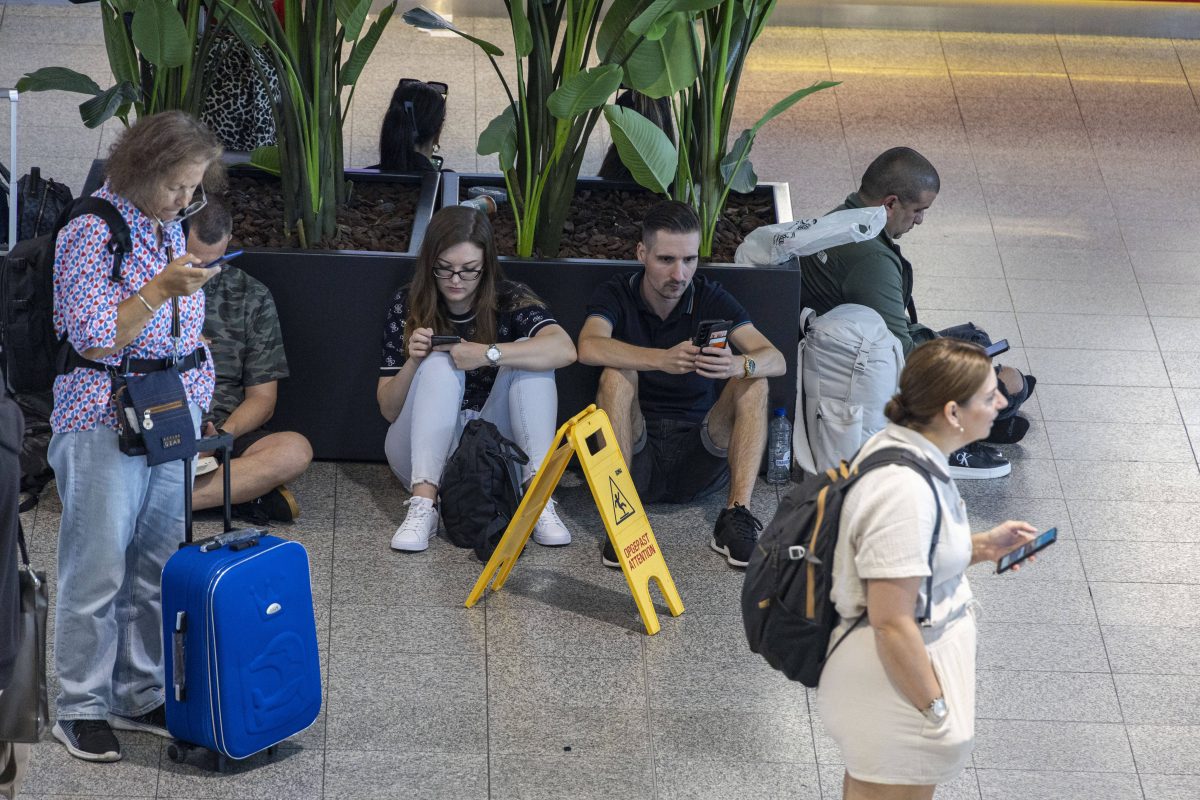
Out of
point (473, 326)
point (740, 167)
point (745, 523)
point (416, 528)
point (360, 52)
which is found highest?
point (360, 52)

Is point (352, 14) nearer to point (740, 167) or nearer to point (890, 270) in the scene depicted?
point (740, 167)

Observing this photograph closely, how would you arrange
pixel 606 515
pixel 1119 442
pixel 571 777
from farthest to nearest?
pixel 1119 442 < pixel 606 515 < pixel 571 777

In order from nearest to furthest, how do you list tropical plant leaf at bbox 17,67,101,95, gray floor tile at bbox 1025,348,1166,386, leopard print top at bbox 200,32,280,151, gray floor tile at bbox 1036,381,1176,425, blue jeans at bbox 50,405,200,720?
blue jeans at bbox 50,405,200,720 < tropical plant leaf at bbox 17,67,101,95 < gray floor tile at bbox 1036,381,1176,425 < gray floor tile at bbox 1025,348,1166,386 < leopard print top at bbox 200,32,280,151

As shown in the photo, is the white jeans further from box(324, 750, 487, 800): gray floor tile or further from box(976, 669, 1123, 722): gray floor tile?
box(976, 669, 1123, 722): gray floor tile

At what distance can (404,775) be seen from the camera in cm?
404

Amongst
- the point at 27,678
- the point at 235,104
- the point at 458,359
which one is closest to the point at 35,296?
the point at 27,678

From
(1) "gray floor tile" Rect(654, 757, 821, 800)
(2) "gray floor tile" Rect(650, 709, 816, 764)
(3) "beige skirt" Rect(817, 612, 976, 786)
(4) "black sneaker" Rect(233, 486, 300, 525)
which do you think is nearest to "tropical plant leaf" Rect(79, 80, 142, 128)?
(4) "black sneaker" Rect(233, 486, 300, 525)

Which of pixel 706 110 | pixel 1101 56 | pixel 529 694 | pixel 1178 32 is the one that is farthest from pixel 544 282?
pixel 1178 32

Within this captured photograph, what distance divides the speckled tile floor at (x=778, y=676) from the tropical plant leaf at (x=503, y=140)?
3.42 ft

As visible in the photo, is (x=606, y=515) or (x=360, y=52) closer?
(x=606, y=515)

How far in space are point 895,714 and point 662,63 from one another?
308 centimetres

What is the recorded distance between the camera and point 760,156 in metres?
8.34

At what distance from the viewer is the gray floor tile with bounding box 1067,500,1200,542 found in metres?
5.43

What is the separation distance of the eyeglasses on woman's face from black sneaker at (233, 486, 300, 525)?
89 cm
